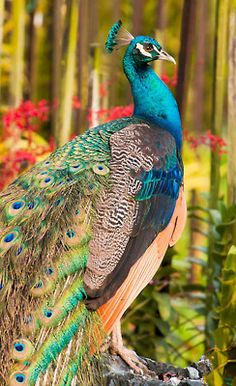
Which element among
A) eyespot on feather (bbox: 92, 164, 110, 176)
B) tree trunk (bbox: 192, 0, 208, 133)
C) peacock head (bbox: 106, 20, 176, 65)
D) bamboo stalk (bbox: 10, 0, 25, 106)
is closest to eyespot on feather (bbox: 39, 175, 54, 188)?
eyespot on feather (bbox: 92, 164, 110, 176)

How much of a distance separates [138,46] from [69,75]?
0.80 metres

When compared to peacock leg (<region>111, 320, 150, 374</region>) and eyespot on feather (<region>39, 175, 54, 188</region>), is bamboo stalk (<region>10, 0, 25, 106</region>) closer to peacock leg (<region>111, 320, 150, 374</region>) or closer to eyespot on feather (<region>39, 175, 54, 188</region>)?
eyespot on feather (<region>39, 175, 54, 188</region>)

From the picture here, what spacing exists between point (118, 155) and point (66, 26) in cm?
137

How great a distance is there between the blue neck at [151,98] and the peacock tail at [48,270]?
584mm

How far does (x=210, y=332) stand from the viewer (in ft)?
14.8

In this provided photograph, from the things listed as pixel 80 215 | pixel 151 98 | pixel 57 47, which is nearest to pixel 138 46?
pixel 151 98

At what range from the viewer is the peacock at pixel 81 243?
3.13 meters

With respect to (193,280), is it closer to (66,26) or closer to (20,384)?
(66,26)

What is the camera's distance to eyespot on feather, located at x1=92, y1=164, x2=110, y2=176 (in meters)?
Answer: 3.41

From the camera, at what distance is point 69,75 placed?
4.67 metres

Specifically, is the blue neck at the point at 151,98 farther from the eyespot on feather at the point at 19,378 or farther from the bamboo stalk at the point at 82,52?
the bamboo stalk at the point at 82,52

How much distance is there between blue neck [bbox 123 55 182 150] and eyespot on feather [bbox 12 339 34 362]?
123 cm

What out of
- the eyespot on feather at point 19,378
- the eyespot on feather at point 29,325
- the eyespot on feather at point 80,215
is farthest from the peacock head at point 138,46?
the eyespot on feather at point 19,378

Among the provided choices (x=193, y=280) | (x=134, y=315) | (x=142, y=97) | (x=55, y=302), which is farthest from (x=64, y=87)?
(x=193, y=280)
